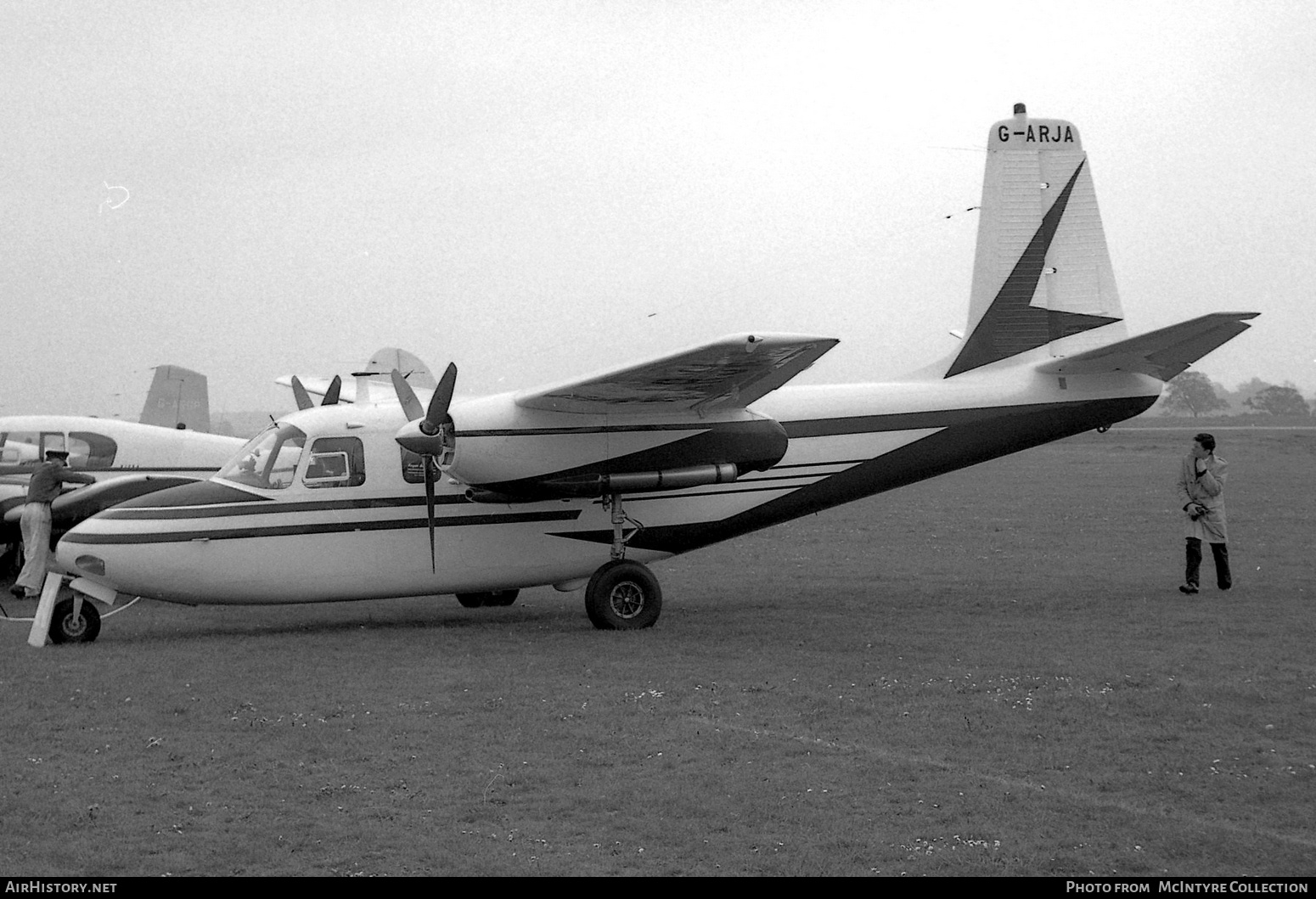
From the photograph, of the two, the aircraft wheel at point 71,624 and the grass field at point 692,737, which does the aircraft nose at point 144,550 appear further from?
the grass field at point 692,737

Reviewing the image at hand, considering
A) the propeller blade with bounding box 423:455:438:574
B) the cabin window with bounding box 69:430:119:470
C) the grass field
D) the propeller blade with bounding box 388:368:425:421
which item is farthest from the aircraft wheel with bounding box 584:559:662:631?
the cabin window with bounding box 69:430:119:470

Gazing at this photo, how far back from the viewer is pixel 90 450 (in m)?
19.5

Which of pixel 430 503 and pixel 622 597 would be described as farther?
pixel 622 597

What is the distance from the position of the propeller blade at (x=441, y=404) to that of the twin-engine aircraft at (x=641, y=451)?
1.1 inches

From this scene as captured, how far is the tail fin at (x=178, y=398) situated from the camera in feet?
116

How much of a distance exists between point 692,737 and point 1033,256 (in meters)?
9.31

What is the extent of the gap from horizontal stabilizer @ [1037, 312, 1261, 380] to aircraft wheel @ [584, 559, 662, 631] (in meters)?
5.60

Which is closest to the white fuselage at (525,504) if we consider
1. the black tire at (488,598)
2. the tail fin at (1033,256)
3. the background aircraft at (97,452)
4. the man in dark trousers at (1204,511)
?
the tail fin at (1033,256)

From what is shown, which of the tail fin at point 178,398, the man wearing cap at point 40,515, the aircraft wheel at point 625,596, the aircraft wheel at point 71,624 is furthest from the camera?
the tail fin at point 178,398

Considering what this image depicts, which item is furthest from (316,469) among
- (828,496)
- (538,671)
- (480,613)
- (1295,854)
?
(1295,854)

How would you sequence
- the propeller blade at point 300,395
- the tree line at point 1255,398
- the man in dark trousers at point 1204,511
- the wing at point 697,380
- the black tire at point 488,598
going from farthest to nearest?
the tree line at point 1255,398 < the propeller blade at point 300,395 < the black tire at point 488,598 < the man in dark trousers at point 1204,511 < the wing at point 697,380

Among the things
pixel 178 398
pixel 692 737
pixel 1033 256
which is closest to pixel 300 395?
pixel 1033 256

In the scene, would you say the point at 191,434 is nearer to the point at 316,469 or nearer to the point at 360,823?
the point at 316,469

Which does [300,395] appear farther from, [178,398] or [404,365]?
[178,398]
